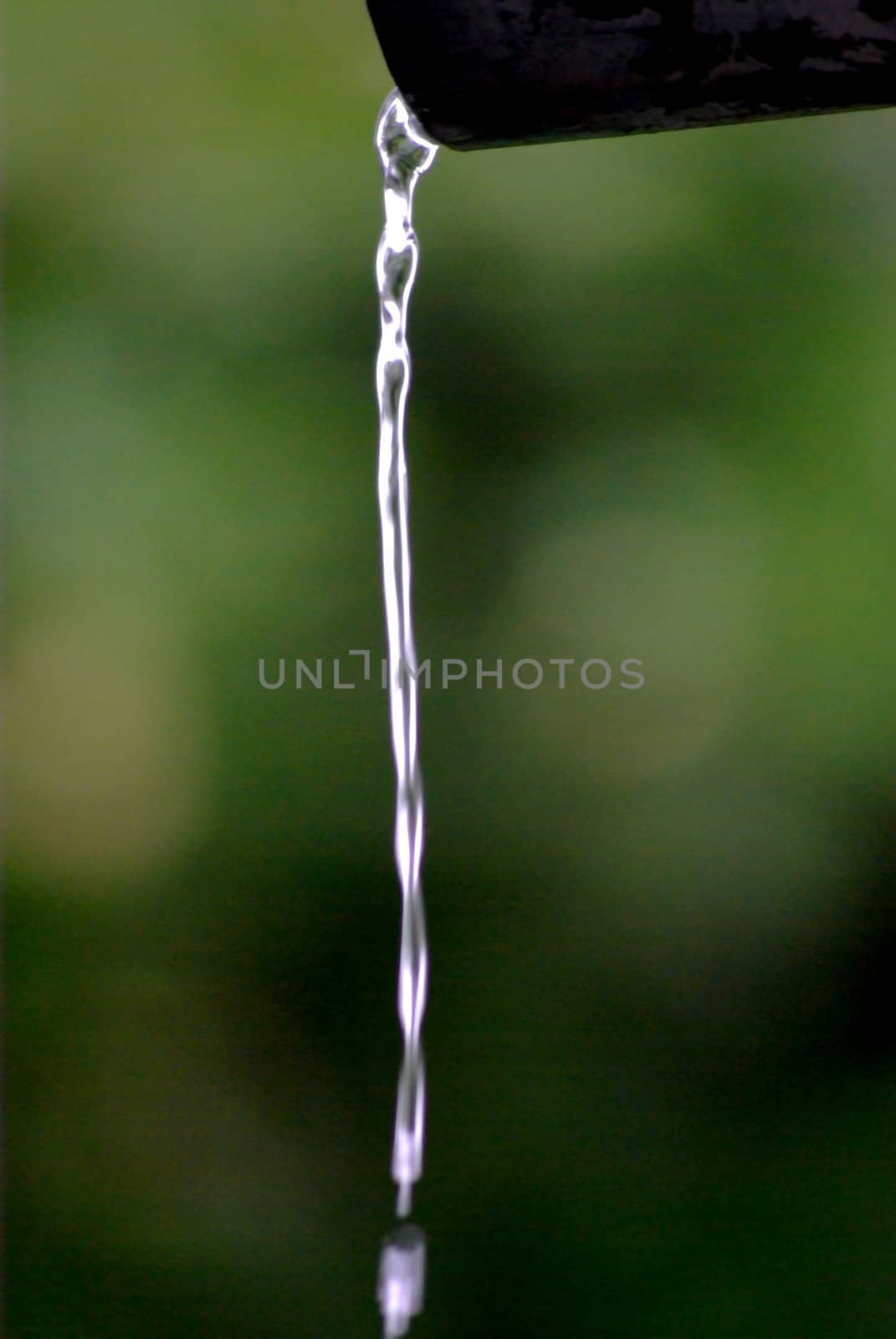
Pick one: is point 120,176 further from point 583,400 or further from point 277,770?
point 277,770

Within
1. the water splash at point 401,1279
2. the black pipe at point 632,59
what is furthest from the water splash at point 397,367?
the water splash at point 401,1279

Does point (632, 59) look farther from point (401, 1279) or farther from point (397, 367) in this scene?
point (401, 1279)

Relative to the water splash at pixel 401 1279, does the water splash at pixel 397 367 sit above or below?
above

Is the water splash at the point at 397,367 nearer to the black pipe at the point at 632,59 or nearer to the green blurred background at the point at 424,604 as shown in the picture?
the black pipe at the point at 632,59

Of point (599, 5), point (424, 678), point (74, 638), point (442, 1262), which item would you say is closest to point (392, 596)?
point (599, 5)

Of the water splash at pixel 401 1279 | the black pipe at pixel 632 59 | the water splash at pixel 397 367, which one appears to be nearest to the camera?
the black pipe at pixel 632 59

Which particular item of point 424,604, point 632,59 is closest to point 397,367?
point 632,59

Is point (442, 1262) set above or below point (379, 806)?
below
